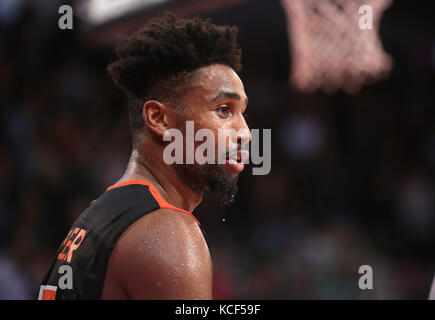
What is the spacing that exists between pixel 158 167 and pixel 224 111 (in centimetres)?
35

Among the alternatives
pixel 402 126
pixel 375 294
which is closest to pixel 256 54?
pixel 402 126

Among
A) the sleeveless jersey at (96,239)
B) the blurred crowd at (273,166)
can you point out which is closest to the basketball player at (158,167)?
the sleeveless jersey at (96,239)

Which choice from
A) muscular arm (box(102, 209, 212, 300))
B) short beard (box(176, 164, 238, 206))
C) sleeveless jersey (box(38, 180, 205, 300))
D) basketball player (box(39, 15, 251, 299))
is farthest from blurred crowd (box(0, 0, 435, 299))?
muscular arm (box(102, 209, 212, 300))

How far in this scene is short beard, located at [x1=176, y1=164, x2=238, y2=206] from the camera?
222cm

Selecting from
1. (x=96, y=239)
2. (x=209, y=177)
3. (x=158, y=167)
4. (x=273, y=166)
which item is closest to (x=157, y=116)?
(x=158, y=167)

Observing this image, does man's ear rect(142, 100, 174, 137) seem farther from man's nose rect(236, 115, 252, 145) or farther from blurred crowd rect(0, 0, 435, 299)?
blurred crowd rect(0, 0, 435, 299)

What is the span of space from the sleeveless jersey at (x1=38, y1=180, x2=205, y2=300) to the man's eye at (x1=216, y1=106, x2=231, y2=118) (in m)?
0.41

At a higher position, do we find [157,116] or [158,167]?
[157,116]

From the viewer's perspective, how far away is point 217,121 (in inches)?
86.7

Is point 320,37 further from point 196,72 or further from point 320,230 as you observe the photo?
point 196,72

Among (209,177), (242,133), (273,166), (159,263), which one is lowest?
(159,263)

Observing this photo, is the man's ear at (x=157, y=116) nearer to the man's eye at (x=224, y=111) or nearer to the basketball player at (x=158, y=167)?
the basketball player at (x=158, y=167)

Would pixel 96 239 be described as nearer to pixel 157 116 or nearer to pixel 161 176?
pixel 161 176

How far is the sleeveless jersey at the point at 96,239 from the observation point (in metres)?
1.85
